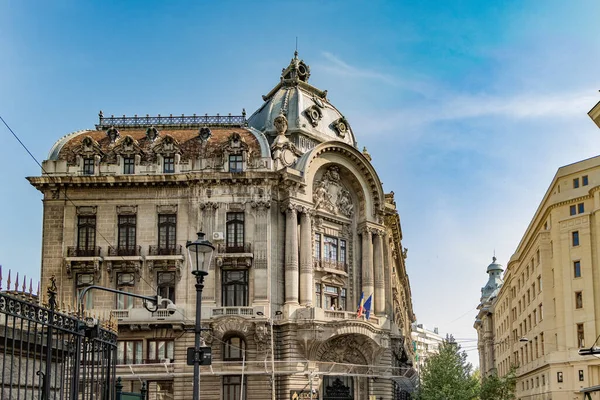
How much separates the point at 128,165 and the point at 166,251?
22.6ft

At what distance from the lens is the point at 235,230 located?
5341 centimetres

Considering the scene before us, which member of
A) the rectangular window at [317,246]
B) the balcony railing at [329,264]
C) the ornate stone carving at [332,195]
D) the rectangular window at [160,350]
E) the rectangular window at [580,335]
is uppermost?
the ornate stone carving at [332,195]

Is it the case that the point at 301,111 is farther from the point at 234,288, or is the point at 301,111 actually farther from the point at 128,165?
the point at 234,288

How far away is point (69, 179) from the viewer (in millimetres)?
53188

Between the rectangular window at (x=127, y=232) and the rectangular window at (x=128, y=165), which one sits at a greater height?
the rectangular window at (x=128, y=165)

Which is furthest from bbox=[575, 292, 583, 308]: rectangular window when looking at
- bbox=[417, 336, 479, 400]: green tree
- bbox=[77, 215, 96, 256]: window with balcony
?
bbox=[77, 215, 96, 256]: window with balcony

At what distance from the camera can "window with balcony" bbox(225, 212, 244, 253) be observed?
53.2 metres

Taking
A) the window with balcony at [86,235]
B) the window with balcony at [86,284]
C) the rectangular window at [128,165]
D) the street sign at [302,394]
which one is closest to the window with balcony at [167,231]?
the rectangular window at [128,165]

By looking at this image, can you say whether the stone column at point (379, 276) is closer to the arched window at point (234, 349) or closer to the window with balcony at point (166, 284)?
the arched window at point (234, 349)

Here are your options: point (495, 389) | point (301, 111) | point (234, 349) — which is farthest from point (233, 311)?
point (495, 389)

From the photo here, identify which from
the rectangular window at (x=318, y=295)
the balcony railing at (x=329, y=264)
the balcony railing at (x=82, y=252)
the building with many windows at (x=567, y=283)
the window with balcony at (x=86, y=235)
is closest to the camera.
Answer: the balcony railing at (x=82, y=252)

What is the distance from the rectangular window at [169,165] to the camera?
5431cm

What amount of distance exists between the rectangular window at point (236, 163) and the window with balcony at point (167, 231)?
17.4 ft

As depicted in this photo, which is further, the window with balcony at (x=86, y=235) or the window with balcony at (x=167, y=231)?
the window with balcony at (x=167, y=231)
